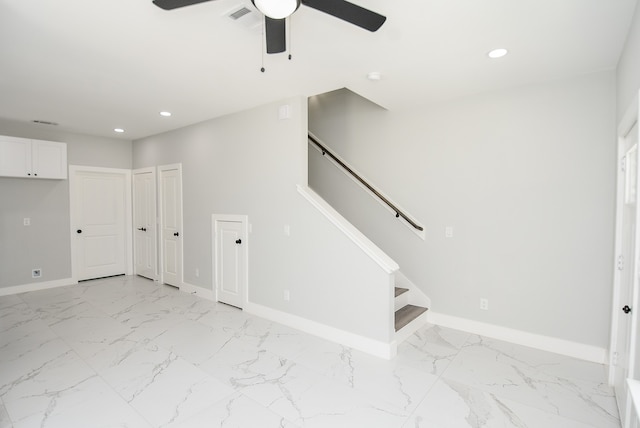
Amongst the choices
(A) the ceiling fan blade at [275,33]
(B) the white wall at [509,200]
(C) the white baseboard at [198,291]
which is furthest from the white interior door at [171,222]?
(A) the ceiling fan blade at [275,33]

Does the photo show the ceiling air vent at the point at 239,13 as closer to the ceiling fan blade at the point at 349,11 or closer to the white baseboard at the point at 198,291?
the ceiling fan blade at the point at 349,11

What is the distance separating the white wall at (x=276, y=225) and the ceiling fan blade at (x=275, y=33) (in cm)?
169

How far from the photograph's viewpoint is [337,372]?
2.68 meters

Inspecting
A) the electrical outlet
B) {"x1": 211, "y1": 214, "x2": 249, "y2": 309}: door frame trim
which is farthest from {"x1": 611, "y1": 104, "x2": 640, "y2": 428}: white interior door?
{"x1": 211, "y1": 214, "x2": 249, "y2": 309}: door frame trim

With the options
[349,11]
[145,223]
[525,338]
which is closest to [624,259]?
[525,338]

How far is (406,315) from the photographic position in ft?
11.5

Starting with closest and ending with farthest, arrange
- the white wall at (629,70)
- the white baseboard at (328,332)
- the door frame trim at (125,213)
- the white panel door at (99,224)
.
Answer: the white wall at (629,70)
the white baseboard at (328,332)
the door frame trim at (125,213)
the white panel door at (99,224)

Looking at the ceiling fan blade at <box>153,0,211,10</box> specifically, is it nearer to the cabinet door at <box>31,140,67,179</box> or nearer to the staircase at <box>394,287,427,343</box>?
the staircase at <box>394,287,427,343</box>

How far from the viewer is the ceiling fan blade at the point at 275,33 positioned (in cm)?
171

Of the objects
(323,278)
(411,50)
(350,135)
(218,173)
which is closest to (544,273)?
(323,278)

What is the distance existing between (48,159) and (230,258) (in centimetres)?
337

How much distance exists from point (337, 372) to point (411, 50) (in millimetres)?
2652

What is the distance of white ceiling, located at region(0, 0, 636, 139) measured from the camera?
200cm

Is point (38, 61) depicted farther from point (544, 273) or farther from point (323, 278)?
point (544, 273)
